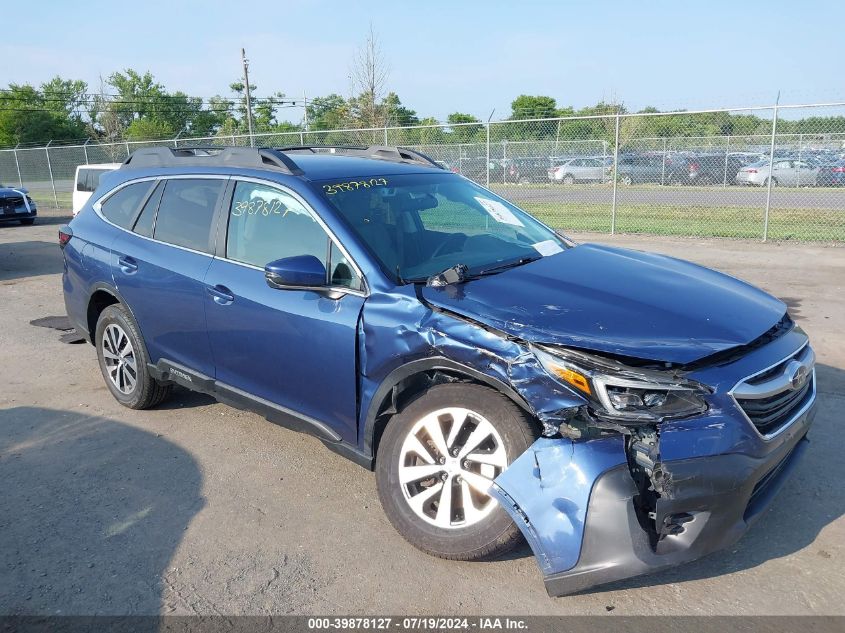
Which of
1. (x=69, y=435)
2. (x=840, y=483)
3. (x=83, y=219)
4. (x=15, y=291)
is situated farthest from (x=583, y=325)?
(x=15, y=291)

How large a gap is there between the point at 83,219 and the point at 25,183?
94.0 feet

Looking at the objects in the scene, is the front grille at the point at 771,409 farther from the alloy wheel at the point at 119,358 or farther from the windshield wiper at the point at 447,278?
the alloy wheel at the point at 119,358

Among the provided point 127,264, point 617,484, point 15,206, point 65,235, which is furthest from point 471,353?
point 15,206

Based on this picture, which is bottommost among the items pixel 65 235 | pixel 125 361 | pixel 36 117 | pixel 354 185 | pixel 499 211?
pixel 125 361

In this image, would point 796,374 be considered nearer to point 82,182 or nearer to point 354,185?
point 354,185

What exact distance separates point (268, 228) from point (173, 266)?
0.84 meters

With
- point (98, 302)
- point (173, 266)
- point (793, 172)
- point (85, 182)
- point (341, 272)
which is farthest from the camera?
point (85, 182)

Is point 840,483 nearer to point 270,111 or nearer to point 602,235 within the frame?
point 602,235

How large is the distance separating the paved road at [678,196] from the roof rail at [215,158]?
1294 centimetres

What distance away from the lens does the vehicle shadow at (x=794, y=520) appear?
3008mm

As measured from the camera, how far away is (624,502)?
252 cm

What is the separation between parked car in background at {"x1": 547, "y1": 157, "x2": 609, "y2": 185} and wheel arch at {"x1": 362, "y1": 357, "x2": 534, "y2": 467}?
15403mm

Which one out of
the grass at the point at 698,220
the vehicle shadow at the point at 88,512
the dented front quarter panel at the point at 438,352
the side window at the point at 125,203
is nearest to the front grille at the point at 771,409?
the dented front quarter panel at the point at 438,352

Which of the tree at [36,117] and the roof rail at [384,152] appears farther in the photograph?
the tree at [36,117]
